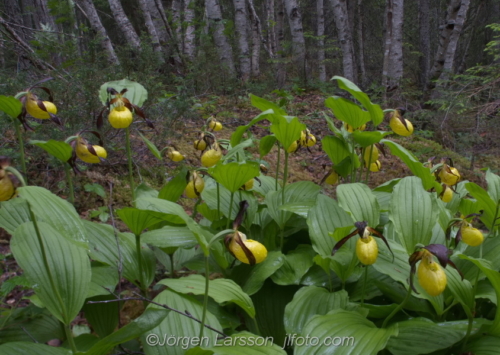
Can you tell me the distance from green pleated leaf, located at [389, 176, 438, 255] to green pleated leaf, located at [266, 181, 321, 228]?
486 millimetres

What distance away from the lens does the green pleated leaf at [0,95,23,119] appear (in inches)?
49.8

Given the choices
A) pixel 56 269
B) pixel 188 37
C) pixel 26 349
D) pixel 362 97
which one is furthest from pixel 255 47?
pixel 26 349

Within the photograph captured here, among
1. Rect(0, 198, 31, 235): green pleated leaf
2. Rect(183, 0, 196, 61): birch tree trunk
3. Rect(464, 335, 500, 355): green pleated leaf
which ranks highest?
Rect(183, 0, 196, 61): birch tree trunk

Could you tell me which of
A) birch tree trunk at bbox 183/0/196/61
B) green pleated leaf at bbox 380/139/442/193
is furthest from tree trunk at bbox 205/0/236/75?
green pleated leaf at bbox 380/139/442/193

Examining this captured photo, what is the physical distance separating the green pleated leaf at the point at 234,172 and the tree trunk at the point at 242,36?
540 centimetres

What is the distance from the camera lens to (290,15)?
22.4 feet

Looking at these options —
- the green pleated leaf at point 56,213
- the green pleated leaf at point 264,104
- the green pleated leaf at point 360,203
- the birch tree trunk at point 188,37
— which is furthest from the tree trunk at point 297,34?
the green pleated leaf at point 56,213

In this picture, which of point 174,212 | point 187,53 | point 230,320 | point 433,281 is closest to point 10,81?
point 174,212

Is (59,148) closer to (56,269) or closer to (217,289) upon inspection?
(56,269)

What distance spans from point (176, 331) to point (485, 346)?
1.13 m

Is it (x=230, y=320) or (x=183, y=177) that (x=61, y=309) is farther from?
(x=183, y=177)

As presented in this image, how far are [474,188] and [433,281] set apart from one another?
2.61ft

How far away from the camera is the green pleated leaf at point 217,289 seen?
4.10ft

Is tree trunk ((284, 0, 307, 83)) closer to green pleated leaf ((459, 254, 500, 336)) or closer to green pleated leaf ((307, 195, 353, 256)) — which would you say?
green pleated leaf ((307, 195, 353, 256))
